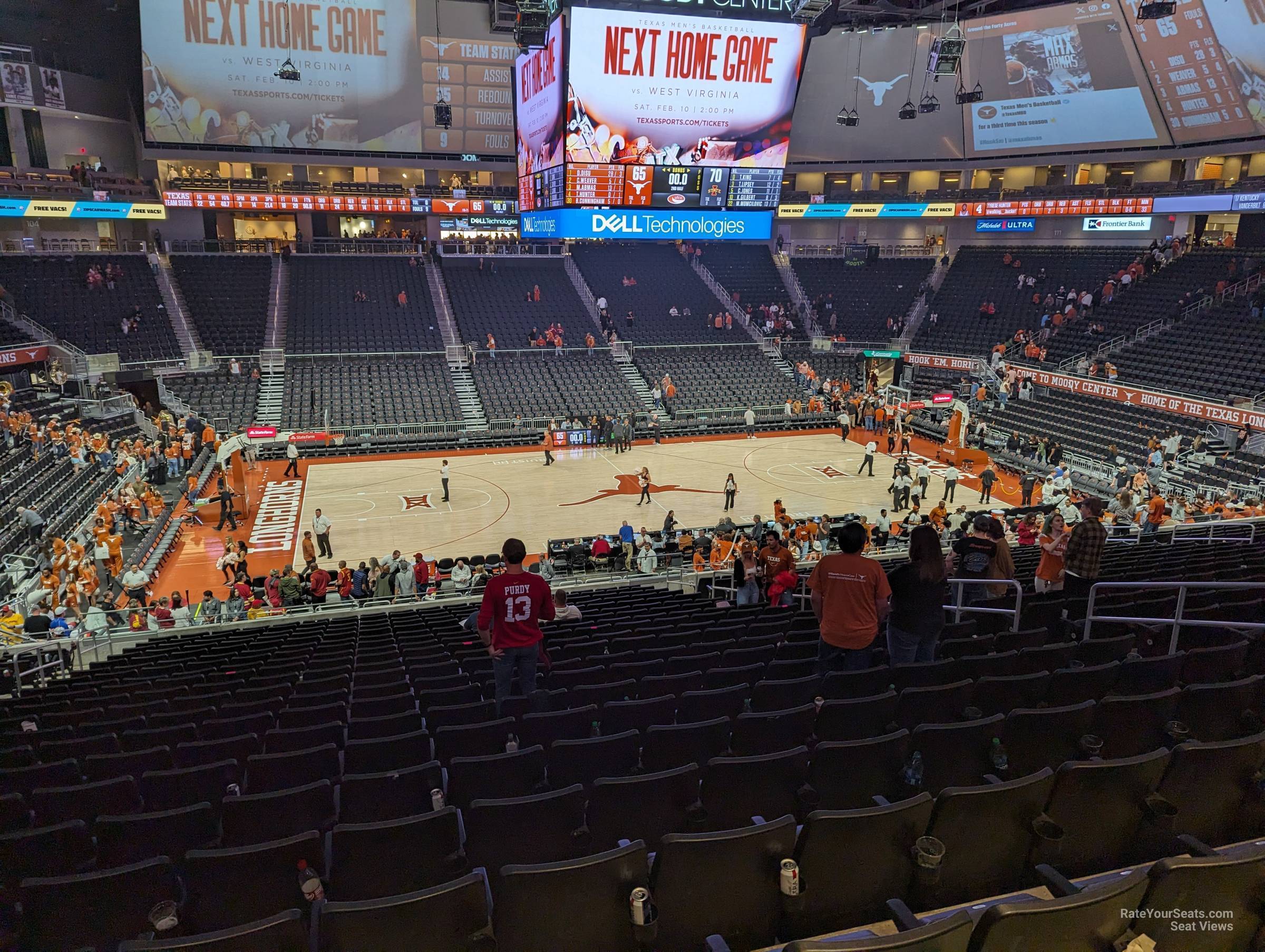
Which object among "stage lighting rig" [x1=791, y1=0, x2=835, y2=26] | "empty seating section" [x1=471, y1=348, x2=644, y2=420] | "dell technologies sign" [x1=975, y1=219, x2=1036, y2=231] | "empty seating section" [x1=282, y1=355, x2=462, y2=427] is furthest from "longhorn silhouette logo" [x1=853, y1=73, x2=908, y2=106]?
"empty seating section" [x1=282, y1=355, x2=462, y2=427]

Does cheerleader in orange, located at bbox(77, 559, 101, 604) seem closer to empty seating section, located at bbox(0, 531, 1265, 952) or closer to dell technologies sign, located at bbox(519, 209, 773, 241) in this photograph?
empty seating section, located at bbox(0, 531, 1265, 952)

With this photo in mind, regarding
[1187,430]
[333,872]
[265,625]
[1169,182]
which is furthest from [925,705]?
[1169,182]

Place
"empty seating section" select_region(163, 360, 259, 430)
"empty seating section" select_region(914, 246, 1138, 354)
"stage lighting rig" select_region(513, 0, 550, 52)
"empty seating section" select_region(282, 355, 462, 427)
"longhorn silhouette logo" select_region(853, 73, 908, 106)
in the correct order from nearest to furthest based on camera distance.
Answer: "stage lighting rig" select_region(513, 0, 550, 52) < "empty seating section" select_region(163, 360, 259, 430) < "empty seating section" select_region(282, 355, 462, 427) < "empty seating section" select_region(914, 246, 1138, 354) < "longhorn silhouette logo" select_region(853, 73, 908, 106)

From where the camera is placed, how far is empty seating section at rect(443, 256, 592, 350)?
41750 millimetres

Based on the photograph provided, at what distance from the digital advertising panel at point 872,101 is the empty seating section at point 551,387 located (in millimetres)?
19079

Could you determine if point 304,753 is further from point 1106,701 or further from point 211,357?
point 211,357

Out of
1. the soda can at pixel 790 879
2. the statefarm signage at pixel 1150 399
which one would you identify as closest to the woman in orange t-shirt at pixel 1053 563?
the soda can at pixel 790 879

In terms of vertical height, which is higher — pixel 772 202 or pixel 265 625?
pixel 772 202

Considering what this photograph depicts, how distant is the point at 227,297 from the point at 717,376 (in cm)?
2488

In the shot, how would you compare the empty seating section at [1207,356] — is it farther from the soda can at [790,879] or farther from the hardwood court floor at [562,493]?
the soda can at [790,879]

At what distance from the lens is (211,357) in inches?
1410

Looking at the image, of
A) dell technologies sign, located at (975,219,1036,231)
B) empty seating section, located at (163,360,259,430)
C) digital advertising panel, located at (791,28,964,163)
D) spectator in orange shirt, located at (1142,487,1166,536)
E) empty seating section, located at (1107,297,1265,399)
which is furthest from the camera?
dell technologies sign, located at (975,219,1036,231)

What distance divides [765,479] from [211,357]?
25.4 m

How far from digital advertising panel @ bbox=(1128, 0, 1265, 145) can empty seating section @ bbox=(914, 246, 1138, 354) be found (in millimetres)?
6813
